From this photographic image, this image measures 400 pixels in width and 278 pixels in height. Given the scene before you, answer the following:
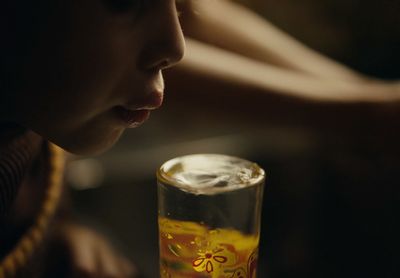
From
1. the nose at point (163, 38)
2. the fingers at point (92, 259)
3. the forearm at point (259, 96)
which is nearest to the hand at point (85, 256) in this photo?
the fingers at point (92, 259)

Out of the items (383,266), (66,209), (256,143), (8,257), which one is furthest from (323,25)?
(8,257)

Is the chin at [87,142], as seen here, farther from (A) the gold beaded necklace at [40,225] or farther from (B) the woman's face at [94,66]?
(A) the gold beaded necklace at [40,225]

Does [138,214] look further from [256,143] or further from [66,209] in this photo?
[66,209]

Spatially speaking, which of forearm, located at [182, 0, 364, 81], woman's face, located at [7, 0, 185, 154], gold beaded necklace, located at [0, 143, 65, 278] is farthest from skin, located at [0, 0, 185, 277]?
forearm, located at [182, 0, 364, 81]

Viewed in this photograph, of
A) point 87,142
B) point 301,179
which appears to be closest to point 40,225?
point 87,142

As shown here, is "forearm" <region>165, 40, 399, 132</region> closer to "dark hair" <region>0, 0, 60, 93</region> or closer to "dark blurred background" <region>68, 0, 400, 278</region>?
"dark blurred background" <region>68, 0, 400, 278</region>
